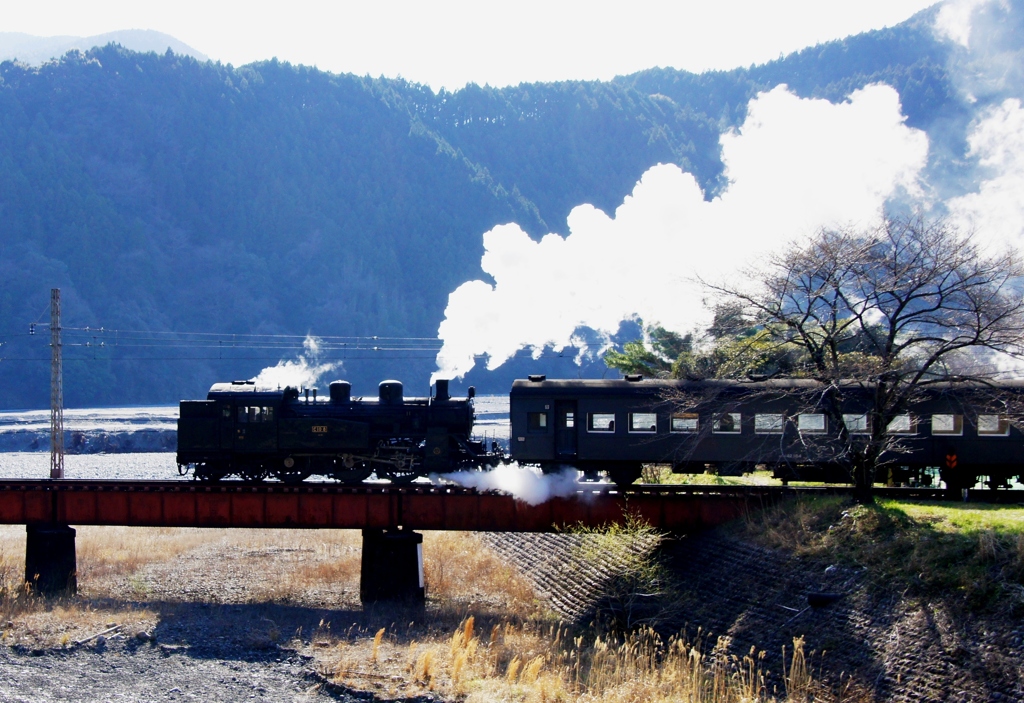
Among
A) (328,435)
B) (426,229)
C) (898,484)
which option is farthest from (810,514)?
(426,229)

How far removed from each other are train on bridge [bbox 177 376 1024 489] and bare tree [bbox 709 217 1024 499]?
0.82m

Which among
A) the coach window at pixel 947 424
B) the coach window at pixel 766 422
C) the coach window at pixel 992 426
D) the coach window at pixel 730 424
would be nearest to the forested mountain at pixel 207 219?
the coach window at pixel 730 424

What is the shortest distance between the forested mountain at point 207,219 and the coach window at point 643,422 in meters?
95.7

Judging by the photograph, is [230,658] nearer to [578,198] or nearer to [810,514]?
[810,514]

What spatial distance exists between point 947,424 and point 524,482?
12187mm

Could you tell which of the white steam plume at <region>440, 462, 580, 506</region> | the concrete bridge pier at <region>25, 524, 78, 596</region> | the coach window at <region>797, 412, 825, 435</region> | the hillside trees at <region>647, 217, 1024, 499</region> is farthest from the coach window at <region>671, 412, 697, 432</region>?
the concrete bridge pier at <region>25, 524, 78, 596</region>

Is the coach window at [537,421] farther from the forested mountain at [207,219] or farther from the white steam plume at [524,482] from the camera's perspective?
the forested mountain at [207,219]

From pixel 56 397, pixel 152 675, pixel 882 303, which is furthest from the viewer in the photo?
pixel 56 397

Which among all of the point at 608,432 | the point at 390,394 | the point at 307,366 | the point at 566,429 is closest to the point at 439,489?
the point at 390,394

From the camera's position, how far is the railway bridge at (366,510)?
24906 millimetres

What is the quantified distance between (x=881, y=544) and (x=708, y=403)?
6.82m

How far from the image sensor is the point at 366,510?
25.5m

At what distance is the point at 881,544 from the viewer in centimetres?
2014

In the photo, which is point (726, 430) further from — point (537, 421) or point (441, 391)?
point (441, 391)
